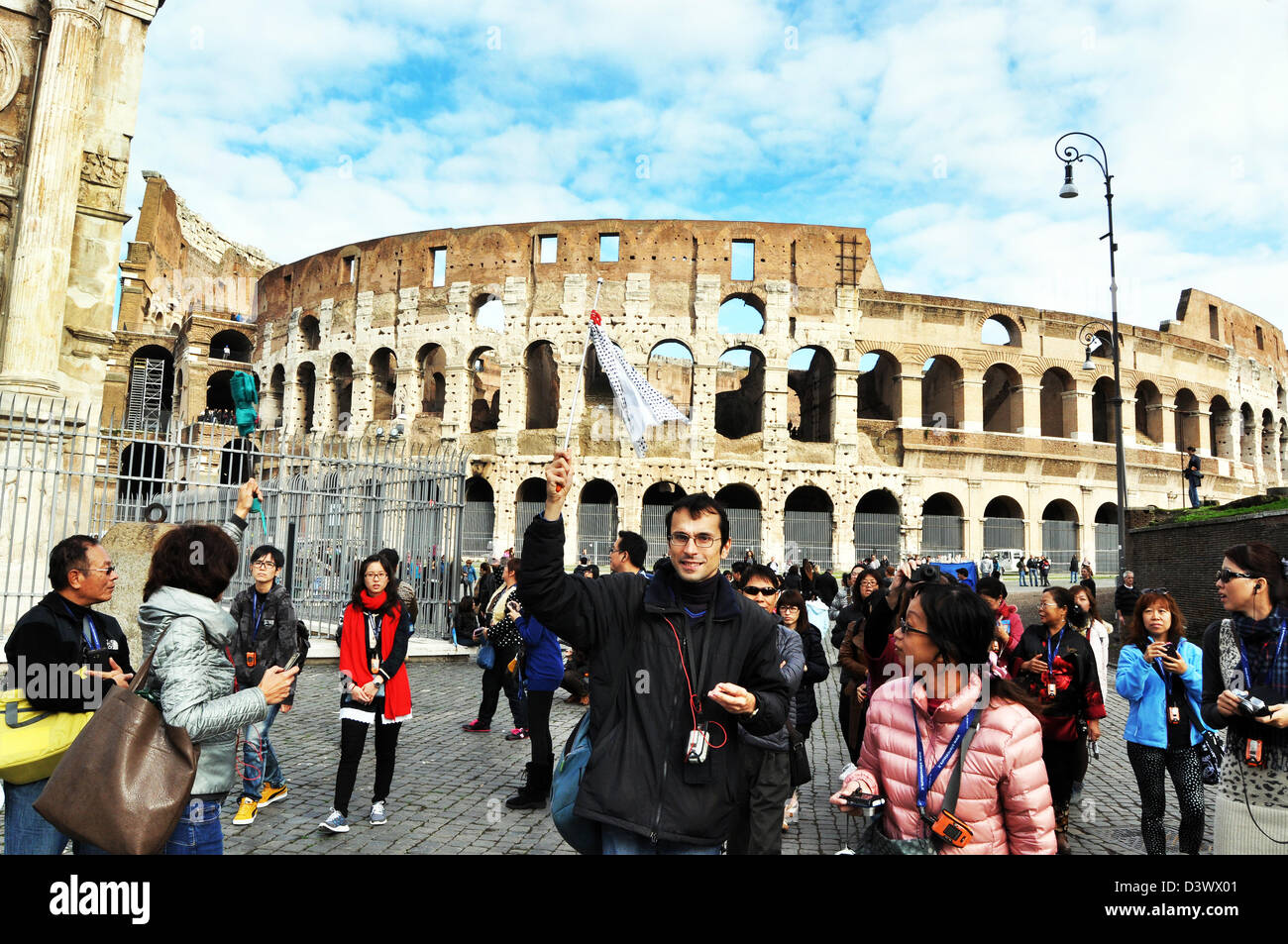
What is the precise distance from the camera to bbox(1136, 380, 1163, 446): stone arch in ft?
94.6

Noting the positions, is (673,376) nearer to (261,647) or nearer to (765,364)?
(765,364)

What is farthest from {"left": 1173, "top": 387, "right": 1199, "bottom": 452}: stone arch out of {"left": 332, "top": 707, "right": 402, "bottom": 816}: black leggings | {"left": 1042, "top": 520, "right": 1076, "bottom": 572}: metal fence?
→ {"left": 332, "top": 707, "right": 402, "bottom": 816}: black leggings

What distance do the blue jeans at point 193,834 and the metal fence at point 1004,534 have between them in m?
26.6

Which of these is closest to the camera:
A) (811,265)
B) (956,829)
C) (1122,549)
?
(956,829)

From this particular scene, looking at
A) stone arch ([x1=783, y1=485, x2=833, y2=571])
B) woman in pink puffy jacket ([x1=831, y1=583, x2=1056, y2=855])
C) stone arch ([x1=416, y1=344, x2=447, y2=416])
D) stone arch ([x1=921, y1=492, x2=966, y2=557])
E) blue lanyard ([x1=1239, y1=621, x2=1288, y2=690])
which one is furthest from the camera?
stone arch ([x1=416, y1=344, x2=447, y2=416])

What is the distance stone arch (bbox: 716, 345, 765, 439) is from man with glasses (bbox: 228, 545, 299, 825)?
22.3 metres

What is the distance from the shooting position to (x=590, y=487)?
27562mm

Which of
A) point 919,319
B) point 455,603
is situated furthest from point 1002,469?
point 455,603

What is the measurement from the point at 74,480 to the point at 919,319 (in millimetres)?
22779

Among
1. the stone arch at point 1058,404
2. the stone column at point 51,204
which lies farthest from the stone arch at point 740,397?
the stone column at point 51,204

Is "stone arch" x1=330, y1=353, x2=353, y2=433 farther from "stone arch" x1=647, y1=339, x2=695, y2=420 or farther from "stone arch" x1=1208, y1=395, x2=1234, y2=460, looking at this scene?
"stone arch" x1=1208, y1=395, x2=1234, y2=460

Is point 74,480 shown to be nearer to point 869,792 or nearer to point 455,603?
point 455,603

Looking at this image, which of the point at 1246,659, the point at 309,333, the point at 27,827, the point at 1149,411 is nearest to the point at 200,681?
the point at 27,827

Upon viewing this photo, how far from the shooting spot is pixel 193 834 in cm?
246
